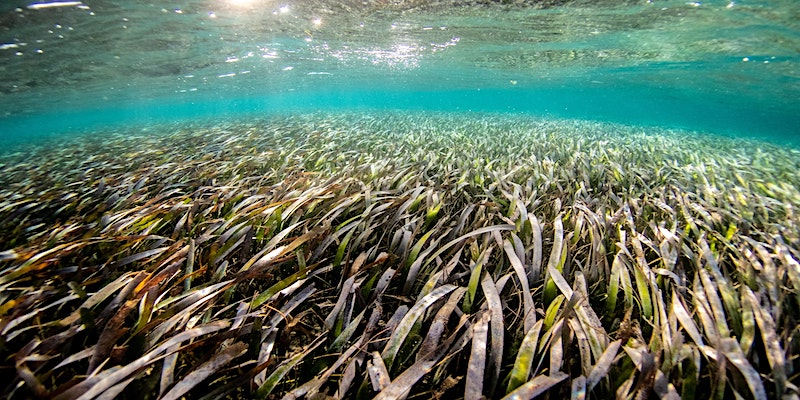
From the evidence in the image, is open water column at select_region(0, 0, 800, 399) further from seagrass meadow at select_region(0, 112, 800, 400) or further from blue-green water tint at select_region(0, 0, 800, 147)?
blue-green water tint at select_region(0, 0, 800, 147)

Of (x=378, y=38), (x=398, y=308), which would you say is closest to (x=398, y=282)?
(x=398, y=308)

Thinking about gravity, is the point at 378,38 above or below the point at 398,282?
above

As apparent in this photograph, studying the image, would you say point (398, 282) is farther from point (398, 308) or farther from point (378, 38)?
point (378, 38)

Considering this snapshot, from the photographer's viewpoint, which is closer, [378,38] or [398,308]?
[398,308]

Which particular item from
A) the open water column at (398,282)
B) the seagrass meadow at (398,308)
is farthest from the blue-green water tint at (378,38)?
the seagrass meadow at (398,308)

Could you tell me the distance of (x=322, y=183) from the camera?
3811 millimetres

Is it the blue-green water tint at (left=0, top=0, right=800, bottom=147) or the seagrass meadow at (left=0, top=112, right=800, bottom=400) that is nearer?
the seagrass meadow at (left=0, top=112, right=800, bottom=400)

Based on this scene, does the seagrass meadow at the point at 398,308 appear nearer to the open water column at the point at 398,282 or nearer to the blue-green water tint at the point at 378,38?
the open water column at the point at 398,282

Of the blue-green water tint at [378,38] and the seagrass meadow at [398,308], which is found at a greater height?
the blue-green water tint at [378,38]

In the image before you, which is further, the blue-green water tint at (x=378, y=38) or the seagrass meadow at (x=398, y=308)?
the blue-green water tint at (x=378, y=38)

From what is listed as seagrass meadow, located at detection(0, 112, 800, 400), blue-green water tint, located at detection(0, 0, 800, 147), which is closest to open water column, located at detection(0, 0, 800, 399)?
seagrass meadow, located at detection(0, 112, 800, 400)

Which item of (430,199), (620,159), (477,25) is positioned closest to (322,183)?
(430,199)

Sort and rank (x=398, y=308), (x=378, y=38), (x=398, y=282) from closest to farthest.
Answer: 1. (x=398, y=308)
2. (x=398, y=282)
3. (x=378, y=38)

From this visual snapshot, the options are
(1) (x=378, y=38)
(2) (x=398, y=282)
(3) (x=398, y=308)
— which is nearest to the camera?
(3) (x=398, y=308)
